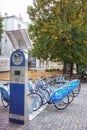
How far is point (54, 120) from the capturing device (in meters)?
6.78

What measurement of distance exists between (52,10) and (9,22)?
16.7 meters

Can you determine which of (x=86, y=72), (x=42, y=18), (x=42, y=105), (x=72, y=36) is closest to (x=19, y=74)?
(x=42, y=105)

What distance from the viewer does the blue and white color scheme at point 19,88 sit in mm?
6234

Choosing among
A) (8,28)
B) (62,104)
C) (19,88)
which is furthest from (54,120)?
(8,28)

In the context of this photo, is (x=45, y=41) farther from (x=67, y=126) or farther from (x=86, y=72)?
(x=67, y=126)

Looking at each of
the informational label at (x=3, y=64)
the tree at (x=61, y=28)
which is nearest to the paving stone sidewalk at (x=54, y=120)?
the tree at (x=61, y=28)

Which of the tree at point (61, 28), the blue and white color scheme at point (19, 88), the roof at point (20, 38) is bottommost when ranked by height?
the blue and white color scheme at point (19, 88)

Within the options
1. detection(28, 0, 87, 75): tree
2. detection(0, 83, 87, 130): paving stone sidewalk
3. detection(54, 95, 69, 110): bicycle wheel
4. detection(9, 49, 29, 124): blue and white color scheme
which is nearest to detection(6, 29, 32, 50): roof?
detection(9, 49, 29, 124): blue and white color scheme

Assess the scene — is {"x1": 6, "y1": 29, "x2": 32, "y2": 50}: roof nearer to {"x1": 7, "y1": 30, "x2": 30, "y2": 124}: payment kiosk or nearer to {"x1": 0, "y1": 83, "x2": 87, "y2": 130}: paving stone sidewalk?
{"x1": 7, "y1": 30, "x2": 30, "y2": 124}: payment kiosk

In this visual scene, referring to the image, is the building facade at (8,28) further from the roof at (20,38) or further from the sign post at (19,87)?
the sign post at (19,87)

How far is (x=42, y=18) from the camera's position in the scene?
19281 millimetres

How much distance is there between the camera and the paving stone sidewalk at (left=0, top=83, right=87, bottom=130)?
19.9 ft

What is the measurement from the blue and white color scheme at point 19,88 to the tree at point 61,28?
448 inches

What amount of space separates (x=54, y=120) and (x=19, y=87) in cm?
140
